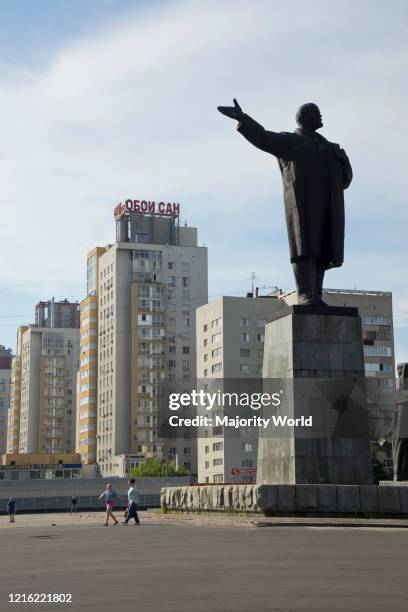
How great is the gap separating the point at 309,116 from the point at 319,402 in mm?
7526

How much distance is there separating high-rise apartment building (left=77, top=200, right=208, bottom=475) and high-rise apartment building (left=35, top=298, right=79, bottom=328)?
5071 cm

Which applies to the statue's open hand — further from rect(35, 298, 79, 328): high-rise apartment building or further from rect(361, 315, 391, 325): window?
rect(35, 298, 79, 328): high-rise apartment building

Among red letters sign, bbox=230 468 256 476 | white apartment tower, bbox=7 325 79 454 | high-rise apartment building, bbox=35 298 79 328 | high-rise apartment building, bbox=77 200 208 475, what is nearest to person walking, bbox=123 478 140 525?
red letters sign, bbox=230 468 256 476

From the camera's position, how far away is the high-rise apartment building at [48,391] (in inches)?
5827

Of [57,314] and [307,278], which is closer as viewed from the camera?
[307,278]

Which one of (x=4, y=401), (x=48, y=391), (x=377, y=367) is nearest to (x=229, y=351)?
(x=377, y=367)

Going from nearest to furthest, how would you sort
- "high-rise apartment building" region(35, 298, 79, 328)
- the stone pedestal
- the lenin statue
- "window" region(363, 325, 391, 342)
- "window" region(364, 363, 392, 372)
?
the stone pedestal → the lenin statue → "window" region(364, 363, 392, 372) → "window" region(363, 325, 391, 342) → "high-rise apartment building" region(35, 298, 79, 328)

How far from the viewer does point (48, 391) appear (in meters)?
150

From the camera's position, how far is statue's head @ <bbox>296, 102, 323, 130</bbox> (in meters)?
23.3

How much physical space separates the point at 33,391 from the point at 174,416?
11220 cm

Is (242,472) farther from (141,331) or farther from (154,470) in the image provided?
Answer: (141,331)

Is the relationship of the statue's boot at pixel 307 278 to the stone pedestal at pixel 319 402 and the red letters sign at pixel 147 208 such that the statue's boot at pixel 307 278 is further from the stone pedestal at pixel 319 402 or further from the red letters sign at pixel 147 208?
the red letters sign at pixel 147 208

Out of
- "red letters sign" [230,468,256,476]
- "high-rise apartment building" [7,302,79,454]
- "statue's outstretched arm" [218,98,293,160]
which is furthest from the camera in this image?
"high-rise apartment building" [7,302,79,454]

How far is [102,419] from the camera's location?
383 feet
